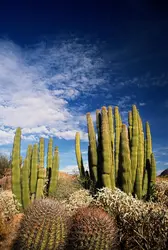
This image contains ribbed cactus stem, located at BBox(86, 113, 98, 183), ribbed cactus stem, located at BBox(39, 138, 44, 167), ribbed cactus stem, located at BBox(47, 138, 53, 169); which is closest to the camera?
ribbed cactus stem, located at BBox(86, 113, 98, 183)

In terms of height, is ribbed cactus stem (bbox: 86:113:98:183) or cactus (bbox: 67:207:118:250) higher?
ribbed cactus stem (bbox: 86:113:98:183)

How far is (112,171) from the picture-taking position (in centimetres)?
935

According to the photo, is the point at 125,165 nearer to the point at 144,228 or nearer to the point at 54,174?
the point at 54,174

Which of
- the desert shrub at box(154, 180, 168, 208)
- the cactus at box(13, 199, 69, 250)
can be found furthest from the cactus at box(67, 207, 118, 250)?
the desert shrub at box(154, 180, 168, 208)

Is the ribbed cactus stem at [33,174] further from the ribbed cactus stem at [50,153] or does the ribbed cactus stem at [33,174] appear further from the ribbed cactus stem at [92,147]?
the ribbed cactus stem at [92,147]

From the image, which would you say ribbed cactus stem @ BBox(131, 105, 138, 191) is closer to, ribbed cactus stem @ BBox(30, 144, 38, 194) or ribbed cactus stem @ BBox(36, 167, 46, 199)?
ribbed cactus stem @ BBox(36, 167, 46, 199)

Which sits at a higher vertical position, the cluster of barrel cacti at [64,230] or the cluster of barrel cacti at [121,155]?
the cluster of barrel cacti at [121,155]

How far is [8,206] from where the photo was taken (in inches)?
358

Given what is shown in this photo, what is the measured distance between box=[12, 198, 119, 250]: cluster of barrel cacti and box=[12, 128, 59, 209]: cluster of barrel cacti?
499cm

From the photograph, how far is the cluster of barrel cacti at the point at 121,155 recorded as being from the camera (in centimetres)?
917

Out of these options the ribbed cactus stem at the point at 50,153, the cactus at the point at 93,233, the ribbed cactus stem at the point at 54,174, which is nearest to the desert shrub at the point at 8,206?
the ribbed cactus stem at the point at 54,174

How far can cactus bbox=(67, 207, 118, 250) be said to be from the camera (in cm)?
434

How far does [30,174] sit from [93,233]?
6327 millimetres

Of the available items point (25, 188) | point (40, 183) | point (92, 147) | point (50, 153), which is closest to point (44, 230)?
point (25, 188)
